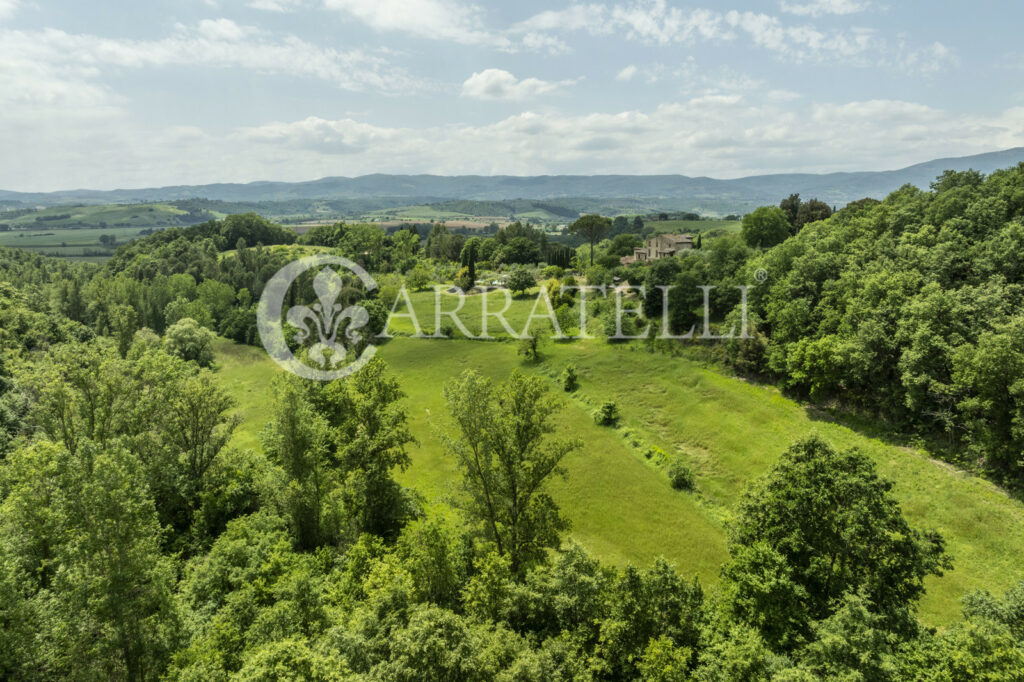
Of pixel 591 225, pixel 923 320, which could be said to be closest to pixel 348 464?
pixel 923 320

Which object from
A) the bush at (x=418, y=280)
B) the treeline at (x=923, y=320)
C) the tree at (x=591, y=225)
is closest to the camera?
the treeline at (x=923, y=320)

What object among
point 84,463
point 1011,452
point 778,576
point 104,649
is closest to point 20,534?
point 84,463

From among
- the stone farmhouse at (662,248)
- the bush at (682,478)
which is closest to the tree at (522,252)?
the stone farmhouse at (662,248)

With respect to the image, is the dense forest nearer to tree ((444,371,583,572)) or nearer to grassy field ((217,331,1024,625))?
tree ((444,371,583,572))

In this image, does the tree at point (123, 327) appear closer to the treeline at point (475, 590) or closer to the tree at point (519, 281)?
the treeline at point (475, 590)

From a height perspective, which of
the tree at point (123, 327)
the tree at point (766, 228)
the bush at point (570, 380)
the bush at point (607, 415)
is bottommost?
the bush at point (607, 415)
